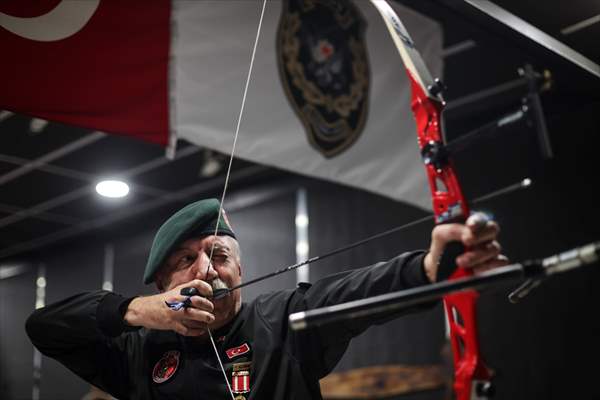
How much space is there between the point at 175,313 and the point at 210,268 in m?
0.19

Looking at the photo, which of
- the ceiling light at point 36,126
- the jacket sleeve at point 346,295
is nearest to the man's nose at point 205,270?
the jacket sleeve at point 346,295

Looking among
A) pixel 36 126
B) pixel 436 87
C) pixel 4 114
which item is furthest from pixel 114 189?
pixel 436 87

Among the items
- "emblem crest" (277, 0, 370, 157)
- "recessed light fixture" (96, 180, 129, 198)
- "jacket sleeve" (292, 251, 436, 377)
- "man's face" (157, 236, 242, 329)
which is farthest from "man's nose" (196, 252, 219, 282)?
"recessed light fixture" (96, 180, 129, 198)

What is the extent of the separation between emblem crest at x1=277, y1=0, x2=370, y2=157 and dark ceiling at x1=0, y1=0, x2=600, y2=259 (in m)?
0.31

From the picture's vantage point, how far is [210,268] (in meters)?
1.74

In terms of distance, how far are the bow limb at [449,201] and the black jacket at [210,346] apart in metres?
0.18

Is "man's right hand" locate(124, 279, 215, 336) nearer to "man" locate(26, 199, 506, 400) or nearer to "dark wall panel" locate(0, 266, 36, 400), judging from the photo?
"man" locate(26, 199, 506, 400)

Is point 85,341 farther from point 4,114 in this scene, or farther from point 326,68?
point 326,68

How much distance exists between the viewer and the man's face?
5.74 feet

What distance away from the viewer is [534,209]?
3758mm

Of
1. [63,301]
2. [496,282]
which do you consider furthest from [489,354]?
[496,282]

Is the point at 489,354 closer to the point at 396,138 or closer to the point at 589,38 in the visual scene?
the point at 396,138

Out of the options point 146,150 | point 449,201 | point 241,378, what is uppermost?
point 146,150


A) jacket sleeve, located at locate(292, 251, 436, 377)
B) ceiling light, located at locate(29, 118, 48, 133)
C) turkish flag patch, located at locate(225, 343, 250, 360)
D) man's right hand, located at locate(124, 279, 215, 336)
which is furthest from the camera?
ceiling light, located at locate(29, 118, 48, 133)
